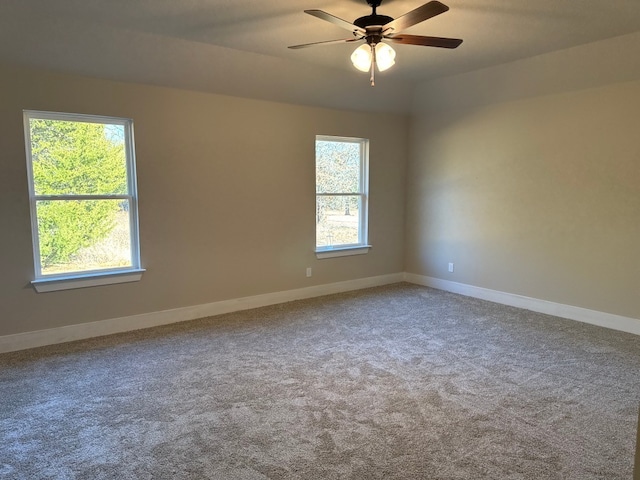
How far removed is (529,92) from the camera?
4.64 m

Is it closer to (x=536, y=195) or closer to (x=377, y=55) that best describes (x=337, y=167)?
(x=536, y=195)

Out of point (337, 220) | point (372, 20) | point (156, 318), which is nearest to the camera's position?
point (372, 20)

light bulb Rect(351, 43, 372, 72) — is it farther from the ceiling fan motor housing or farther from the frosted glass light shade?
the ceiling fan motor housing

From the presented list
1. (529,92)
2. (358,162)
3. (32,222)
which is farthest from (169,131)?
(529,92)

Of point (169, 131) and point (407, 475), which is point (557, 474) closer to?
point (407, 475)

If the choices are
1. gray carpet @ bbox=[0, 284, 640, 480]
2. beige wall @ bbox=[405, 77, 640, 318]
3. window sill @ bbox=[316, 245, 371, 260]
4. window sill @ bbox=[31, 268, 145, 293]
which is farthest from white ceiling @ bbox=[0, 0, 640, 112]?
gray carpet @ bbox=[0, 284, 640, 480]

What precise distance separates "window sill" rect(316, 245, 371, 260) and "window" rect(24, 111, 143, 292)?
7.36 feet

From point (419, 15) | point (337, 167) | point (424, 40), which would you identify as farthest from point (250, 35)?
point (337, 167)

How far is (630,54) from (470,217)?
233 centimetres

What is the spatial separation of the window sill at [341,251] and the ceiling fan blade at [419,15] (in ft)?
10.3

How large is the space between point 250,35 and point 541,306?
416cm

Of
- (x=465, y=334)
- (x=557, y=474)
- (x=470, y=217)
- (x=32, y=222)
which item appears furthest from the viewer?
(x=470, y=217)

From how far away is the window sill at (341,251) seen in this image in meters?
5.52

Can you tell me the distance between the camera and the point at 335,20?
8.91 feet
